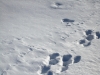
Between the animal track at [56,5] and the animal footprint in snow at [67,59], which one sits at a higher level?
the animal track at [56,5]

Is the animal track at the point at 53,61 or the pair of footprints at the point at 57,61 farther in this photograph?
the animal track at the point at 53,61

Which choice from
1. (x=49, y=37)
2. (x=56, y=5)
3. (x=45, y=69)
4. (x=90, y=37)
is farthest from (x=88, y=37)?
(x=56, y=5)

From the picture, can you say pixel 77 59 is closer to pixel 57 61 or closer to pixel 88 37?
pixel 57 61

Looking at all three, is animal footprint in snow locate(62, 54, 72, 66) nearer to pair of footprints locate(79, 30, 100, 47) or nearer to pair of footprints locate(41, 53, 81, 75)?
pair of footprints locate(41, 53, 81, 75)

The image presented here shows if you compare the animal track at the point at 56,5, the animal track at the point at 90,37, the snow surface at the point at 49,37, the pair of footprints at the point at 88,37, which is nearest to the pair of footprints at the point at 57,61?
the snow surface at the point at 49,37

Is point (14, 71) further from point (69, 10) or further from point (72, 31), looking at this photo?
point (69, 10)

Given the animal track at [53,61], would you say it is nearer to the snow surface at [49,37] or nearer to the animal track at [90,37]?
the snow surface at [49,37]

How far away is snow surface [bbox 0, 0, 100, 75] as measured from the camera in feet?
7.84

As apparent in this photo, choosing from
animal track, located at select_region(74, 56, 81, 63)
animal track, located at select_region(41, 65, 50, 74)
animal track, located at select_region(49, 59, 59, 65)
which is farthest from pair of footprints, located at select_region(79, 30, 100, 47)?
animal track, located at select_region(41, 65, 50, 74)

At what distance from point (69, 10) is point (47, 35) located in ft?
2.99

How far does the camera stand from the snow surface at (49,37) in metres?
2.39

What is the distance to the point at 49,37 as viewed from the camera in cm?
291

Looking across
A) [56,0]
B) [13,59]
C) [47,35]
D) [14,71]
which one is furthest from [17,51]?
[56,0]

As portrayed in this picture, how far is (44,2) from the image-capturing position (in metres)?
3.84
